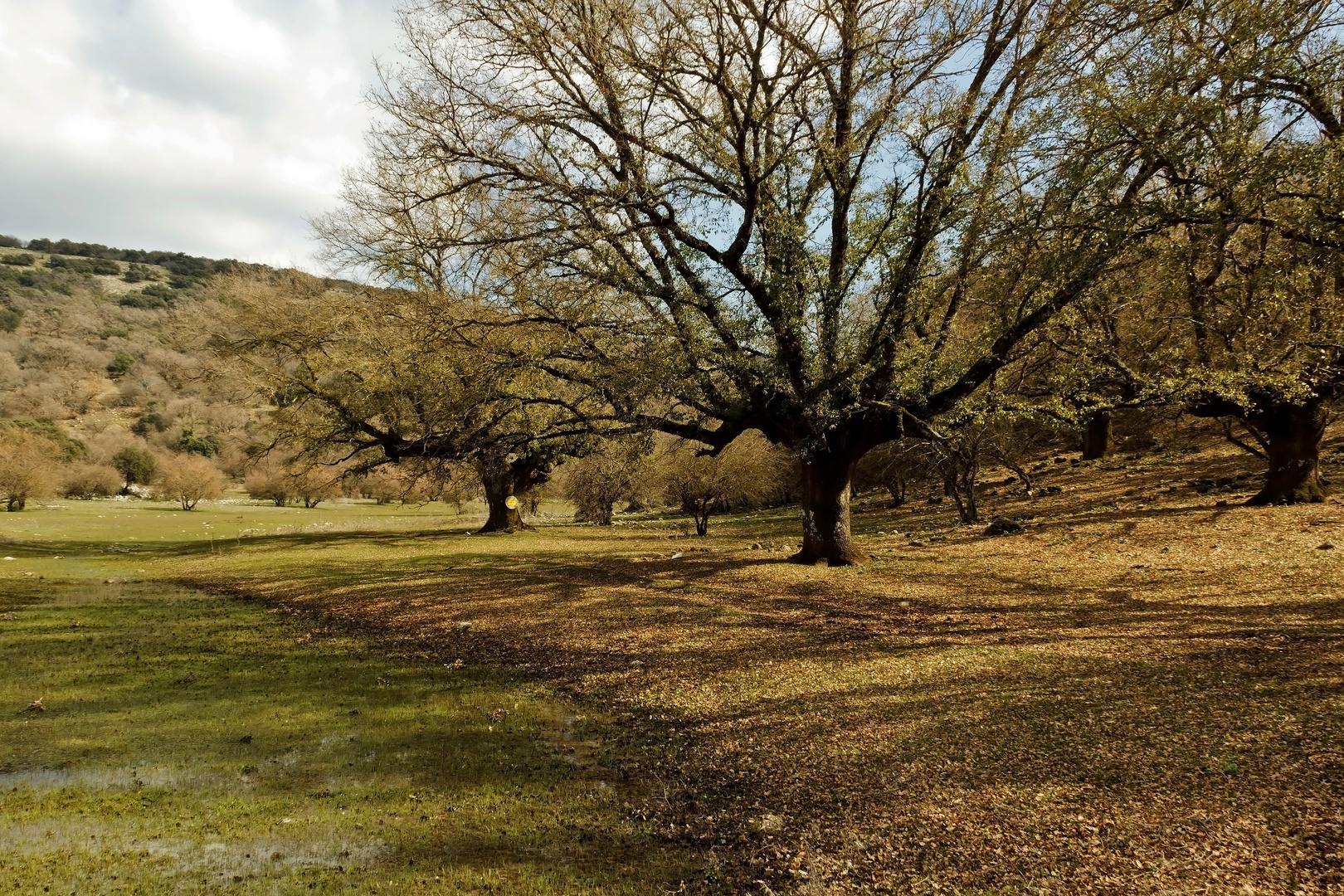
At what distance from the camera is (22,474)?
35.3 m

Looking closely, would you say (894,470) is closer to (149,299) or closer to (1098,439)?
(1098,439)

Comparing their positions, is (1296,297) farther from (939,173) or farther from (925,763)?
(925,763)

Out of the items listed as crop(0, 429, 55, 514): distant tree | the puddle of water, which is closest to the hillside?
crop(0, 429, 55, 514): distant tree

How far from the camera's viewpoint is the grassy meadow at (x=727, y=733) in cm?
400

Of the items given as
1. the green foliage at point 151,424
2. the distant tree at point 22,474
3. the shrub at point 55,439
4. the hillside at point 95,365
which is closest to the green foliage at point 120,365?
the hillside at point 95,365

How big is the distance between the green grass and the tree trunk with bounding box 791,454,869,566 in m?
7.90

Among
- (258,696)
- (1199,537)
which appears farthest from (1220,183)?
(258,696)

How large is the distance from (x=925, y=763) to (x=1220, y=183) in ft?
23.5

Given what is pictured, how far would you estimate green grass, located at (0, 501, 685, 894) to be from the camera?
4078mm

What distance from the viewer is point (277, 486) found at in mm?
51438

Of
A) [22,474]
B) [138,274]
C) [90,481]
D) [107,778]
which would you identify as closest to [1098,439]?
[107,778]

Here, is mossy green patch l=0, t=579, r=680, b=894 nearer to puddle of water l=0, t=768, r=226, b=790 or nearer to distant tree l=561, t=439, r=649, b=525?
puddle of water l=0, t=768, r=226, b=790

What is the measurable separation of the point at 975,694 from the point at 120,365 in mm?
123119

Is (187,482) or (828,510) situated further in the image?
(187,482)
